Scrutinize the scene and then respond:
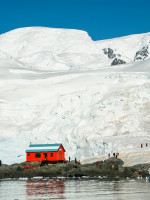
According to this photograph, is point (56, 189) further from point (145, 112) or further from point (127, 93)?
point (127, 93)

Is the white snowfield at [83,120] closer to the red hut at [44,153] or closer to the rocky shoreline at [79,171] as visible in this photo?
the red hut at [44,153]

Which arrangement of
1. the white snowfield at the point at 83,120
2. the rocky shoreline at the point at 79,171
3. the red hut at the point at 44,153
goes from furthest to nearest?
1. the white snowfield at the point at 83,120
2. the red hut at the point at 44,153
3. the rocky shoreline at the point at 79,171

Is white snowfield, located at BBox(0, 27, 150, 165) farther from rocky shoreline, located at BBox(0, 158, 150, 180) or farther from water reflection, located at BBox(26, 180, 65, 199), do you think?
water reflection, located at BBox(26, 180, 65, 199)

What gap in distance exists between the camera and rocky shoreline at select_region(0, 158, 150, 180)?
142ft

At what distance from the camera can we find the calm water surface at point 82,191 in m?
29.1

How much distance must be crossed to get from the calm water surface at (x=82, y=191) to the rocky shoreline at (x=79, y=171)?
521 centimetres

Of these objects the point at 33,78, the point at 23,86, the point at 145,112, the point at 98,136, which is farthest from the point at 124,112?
the point at 33,78

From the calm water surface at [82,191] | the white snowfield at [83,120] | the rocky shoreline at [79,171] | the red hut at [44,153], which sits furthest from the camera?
the white snowfield at [83,120]

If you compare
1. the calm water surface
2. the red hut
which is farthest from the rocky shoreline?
the red hut

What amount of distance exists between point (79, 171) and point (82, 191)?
1343cm

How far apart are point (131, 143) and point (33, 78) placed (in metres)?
55.2

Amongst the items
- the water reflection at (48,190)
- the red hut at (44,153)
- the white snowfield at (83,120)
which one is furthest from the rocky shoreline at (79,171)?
the water reflection at (48,190)

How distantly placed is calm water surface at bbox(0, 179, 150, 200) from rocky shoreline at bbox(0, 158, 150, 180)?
5.21 m

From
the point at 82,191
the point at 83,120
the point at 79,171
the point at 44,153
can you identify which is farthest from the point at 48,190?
the point at 83,120
